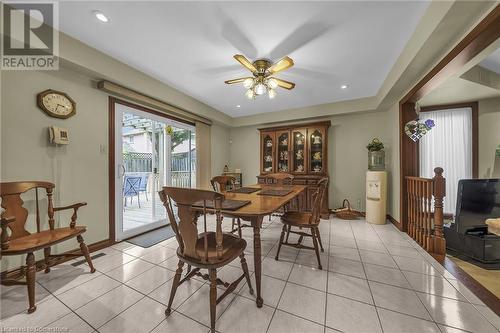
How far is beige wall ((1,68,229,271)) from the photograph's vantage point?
1818 mm

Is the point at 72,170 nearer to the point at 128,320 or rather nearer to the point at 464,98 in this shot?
the point at 128,320

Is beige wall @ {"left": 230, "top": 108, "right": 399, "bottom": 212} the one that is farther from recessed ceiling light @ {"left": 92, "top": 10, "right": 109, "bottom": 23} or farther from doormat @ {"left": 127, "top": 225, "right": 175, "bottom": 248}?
recessed ceiling light @ {"left": 92, "top": 10, "right": 109, "bottom": 23}

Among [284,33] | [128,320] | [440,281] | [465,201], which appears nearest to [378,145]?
[465,201]

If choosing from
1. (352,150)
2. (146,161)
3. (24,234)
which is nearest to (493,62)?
(352,150)

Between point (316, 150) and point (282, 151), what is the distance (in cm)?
81

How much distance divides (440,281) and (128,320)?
2728 mm

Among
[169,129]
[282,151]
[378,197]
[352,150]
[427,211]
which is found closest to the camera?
[427,211]

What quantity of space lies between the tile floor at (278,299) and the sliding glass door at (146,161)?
3.28 ft

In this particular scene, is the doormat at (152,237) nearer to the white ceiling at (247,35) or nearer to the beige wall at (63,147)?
the beige wall at (63,147)

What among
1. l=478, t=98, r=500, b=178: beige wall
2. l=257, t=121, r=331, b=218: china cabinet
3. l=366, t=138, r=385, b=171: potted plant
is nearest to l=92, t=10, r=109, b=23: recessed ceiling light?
l=257, t=121, r=331, b=218: china cabinet

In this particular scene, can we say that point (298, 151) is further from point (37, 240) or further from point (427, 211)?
point (37, 240)

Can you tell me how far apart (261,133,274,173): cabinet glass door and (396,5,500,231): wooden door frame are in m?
2.59

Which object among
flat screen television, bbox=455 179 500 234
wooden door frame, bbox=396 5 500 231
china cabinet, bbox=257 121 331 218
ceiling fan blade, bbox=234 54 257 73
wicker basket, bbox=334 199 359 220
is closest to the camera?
wooden door frame, bbox=396 5 500 231

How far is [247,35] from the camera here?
196cm
